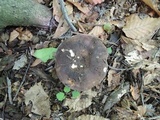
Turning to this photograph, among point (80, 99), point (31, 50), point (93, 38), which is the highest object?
point (93, 38)

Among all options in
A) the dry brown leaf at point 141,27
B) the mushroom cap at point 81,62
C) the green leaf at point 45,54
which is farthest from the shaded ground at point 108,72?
the mushroom cap at point 81,62

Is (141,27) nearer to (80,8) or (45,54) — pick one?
(80,8)

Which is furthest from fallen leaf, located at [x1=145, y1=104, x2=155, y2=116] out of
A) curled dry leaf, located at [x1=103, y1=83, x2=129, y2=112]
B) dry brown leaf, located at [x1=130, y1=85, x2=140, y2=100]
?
curled dry leaf, located at [x1=103, y1=83, x2=129, y2=112]

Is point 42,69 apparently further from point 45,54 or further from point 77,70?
point 77,70

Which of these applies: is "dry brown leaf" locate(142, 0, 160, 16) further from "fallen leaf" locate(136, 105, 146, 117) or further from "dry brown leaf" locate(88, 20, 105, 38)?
"fallen leaf" locate(136, 105, 146, 117)

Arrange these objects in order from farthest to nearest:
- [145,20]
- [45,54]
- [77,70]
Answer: [145,20], [45,54], [77,70]

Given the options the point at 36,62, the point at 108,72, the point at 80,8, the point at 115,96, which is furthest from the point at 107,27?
the point at 36,62

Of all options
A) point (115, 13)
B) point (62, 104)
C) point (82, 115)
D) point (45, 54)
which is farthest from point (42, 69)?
point (115, 13)
